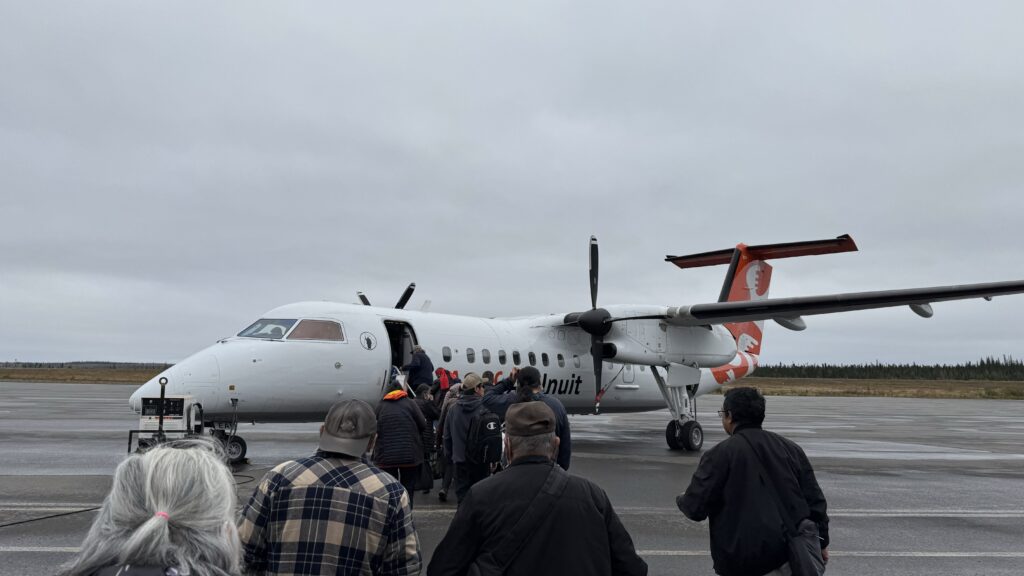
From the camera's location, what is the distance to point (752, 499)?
160 inches

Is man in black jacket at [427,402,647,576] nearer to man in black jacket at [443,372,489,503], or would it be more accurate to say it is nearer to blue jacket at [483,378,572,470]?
blue jacket at [483,378,572,470]

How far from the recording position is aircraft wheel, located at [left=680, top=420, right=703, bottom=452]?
1686 cm

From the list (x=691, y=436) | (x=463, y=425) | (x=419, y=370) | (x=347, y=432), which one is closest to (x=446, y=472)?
(x=463, y=425)

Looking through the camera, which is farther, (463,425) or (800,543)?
(463,425)

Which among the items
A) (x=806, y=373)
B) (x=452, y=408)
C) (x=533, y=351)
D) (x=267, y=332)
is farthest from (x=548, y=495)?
(x=806, y=373)

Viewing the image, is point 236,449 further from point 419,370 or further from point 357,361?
point 419,370

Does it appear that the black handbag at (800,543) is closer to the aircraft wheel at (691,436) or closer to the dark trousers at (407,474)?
the dark trousers at (407,474)

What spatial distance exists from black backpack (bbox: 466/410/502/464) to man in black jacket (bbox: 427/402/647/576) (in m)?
→ 4.54

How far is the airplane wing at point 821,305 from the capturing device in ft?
49.5

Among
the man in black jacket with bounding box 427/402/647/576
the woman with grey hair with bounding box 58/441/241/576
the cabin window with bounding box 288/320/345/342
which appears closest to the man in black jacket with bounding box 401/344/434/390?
the cabin window with bounding box 288/320/345/342

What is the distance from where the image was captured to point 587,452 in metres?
16.0

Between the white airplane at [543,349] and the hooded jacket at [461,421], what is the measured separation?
17.1 ft

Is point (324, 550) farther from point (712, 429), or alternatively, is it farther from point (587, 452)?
point (712, 429)

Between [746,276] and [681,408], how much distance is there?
5390 mm
